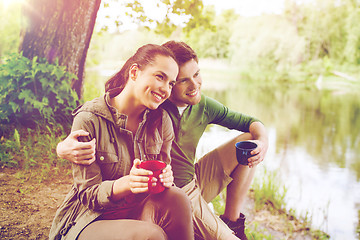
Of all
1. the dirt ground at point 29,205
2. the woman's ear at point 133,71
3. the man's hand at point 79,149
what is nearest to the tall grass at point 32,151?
the dirt ground at point 29,205

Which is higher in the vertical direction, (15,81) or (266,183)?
(15,81)

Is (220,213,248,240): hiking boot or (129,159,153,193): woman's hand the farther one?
(220,213,248,240): hiking boot

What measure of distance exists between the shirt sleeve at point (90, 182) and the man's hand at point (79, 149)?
4 cm

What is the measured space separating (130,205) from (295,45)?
788 inches

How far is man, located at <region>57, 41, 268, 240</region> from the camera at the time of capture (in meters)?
1.98

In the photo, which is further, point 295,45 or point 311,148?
point 295,45

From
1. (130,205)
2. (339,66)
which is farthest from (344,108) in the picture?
(130,205)

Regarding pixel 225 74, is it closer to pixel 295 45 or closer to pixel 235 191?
pixel 295 45

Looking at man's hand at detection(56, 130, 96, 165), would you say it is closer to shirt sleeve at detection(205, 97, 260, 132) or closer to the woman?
the woman

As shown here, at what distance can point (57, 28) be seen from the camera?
135 inches

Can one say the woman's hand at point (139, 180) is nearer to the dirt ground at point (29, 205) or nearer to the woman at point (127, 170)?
the woman at point (127, 170)

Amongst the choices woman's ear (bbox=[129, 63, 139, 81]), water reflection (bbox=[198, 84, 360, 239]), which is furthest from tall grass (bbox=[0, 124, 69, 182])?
water reflection (bbox=[198, 84, 360, 239])

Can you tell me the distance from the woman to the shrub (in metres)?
1.78

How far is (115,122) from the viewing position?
1.57 meters
